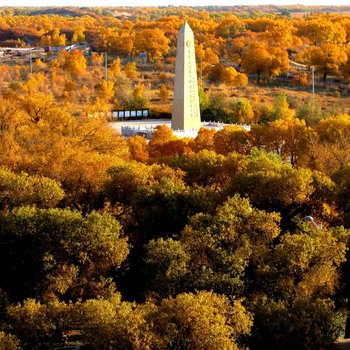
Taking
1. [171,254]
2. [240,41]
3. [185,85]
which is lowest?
[240,41]

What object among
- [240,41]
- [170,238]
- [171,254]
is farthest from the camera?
[240,41]

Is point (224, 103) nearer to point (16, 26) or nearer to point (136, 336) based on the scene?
point (136, 336)

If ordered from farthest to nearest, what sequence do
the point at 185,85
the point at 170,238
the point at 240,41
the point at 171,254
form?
the point at 240,41, the point at 185,85, the point at 170,238, the point at 171,254

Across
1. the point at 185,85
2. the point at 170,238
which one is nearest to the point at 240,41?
the point at 185,85

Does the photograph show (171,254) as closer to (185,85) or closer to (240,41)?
(185,85)

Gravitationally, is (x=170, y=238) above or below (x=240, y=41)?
above

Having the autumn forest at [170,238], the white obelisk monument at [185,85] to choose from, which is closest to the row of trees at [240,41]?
the white obelisk monument at [185,85]

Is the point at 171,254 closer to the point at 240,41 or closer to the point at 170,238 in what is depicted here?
the point at 170,238

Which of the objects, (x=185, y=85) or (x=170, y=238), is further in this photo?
(x=185, y=85)

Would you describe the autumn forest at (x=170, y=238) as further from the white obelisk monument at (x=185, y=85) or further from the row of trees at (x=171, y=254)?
the white obelisk monument at (x=185, y=85)
